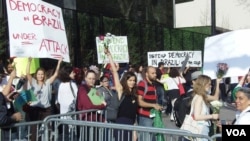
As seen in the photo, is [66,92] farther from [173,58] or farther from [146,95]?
[173,58]

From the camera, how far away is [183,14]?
46.9 meters

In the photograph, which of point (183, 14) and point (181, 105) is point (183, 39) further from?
point (181, 105)

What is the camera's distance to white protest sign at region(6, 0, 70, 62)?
28.9 ft

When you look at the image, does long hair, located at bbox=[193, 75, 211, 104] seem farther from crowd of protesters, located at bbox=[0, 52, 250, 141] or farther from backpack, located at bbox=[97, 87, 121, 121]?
backpack, located at bbox=[97, 87, 121, 121]

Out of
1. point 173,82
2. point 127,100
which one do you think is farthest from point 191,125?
point 173,82

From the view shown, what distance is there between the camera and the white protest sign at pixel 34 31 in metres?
8.80

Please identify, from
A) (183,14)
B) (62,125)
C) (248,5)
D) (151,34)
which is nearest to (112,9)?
(183,14)

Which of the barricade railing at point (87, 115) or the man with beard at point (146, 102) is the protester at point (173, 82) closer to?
the man with beard at point (146, 102)

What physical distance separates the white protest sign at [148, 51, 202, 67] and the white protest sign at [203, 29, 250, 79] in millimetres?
8715

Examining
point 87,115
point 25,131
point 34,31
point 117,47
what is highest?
point 34,31

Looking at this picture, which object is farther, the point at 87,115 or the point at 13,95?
the point at 13,95

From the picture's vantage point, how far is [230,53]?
31.0ft

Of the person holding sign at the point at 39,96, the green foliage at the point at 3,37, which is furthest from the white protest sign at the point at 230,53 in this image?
the green foliage at the point at 3,37

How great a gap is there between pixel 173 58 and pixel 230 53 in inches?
360
